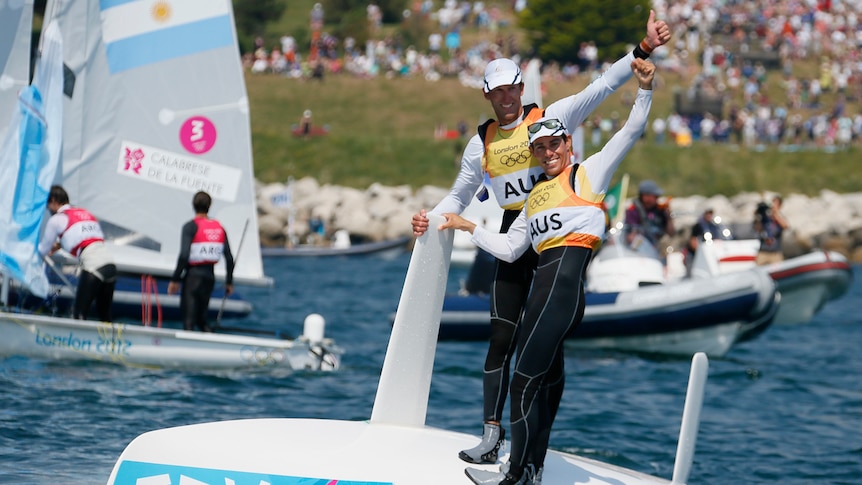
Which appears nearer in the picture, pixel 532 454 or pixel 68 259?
pixel 532 454

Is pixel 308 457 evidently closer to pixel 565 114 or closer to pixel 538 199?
pixel 538 199

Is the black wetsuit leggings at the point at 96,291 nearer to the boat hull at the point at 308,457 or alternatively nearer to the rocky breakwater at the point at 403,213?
the boat hull at the point at 308,457

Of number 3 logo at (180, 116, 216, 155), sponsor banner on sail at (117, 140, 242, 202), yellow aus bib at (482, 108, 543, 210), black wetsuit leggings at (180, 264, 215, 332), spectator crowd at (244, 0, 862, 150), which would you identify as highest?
spectator crowd at (244, 0, 862, 150)

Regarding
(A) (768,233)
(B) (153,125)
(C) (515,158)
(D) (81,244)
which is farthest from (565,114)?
(A) (768,233)

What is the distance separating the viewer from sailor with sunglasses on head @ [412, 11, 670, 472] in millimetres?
6609

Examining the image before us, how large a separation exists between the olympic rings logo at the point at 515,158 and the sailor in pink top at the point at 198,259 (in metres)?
6.64

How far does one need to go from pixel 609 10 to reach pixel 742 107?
→ 13424 mm

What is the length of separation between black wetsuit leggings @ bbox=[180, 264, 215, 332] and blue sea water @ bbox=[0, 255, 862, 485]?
87 cm

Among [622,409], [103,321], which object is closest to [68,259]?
[103,321]

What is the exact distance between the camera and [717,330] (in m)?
15.8

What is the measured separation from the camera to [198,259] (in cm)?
1312

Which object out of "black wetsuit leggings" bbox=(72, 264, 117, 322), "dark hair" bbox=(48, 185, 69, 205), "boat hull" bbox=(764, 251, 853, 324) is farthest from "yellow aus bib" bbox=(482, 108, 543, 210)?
"boat hull" bbox=(764, 251, 853, 324)

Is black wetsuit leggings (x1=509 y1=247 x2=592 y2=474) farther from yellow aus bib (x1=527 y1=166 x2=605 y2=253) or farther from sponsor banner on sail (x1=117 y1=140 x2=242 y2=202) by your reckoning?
sponsor banner on sail (x1=117 y1=140 x2=242 y2=202)

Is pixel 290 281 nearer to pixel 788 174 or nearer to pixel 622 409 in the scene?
pixel 622 409
